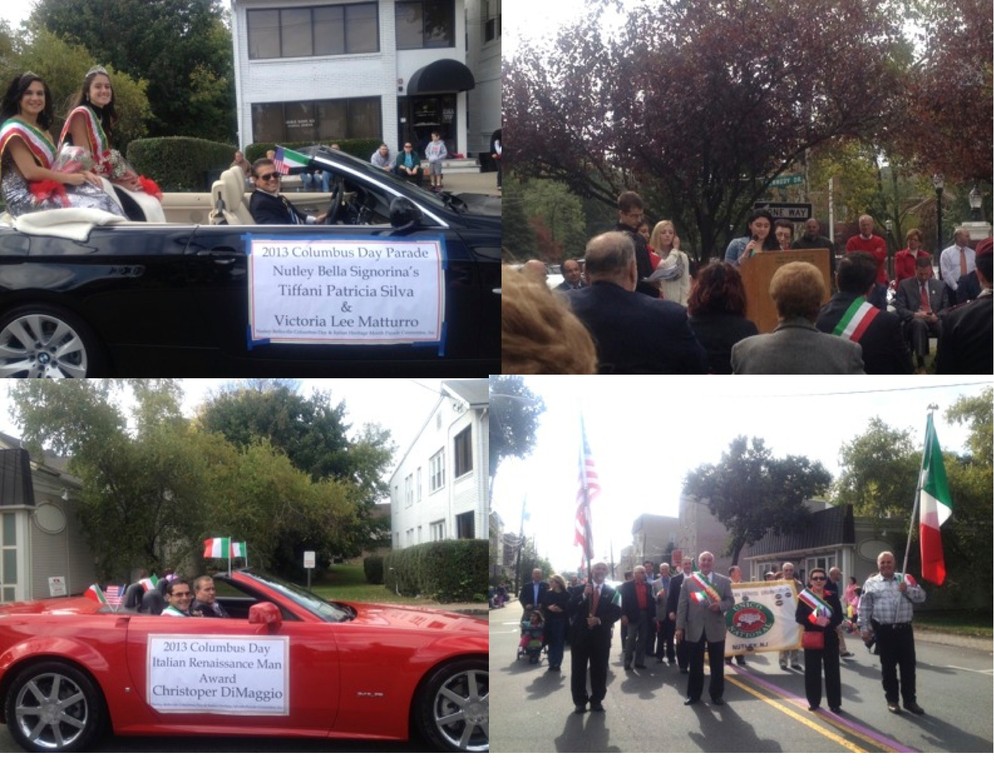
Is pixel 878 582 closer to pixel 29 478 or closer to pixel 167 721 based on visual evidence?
pixel 167 721

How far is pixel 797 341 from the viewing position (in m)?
5.09

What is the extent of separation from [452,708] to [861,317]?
238 cm

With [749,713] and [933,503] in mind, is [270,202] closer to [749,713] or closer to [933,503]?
[749,713]

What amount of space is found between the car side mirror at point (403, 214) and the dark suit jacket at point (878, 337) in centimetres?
185

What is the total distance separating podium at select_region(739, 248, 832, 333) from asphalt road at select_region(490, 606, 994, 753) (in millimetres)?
1447

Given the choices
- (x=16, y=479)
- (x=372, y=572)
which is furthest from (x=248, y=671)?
(x=16, y=479)

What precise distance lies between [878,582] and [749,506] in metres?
0.61

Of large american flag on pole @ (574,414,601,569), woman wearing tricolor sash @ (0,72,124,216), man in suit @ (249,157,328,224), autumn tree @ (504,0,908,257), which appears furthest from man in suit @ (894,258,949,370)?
woman wearing tricolor sash @ (0,72,124,216)

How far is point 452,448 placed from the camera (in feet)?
17.6

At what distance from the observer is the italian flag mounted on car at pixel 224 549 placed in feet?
17.7

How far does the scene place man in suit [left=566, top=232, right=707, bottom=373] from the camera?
5020 millimetres

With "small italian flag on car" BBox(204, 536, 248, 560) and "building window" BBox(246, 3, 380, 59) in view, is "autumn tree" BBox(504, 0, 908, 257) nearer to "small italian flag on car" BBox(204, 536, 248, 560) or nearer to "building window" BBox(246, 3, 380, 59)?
"building window" BBox(246, 3, 380, 59)

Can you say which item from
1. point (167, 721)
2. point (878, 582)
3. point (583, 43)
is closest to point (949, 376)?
point (878, 582)

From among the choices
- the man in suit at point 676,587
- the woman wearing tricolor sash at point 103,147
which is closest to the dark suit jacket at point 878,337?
the man in suit at point 676,587
